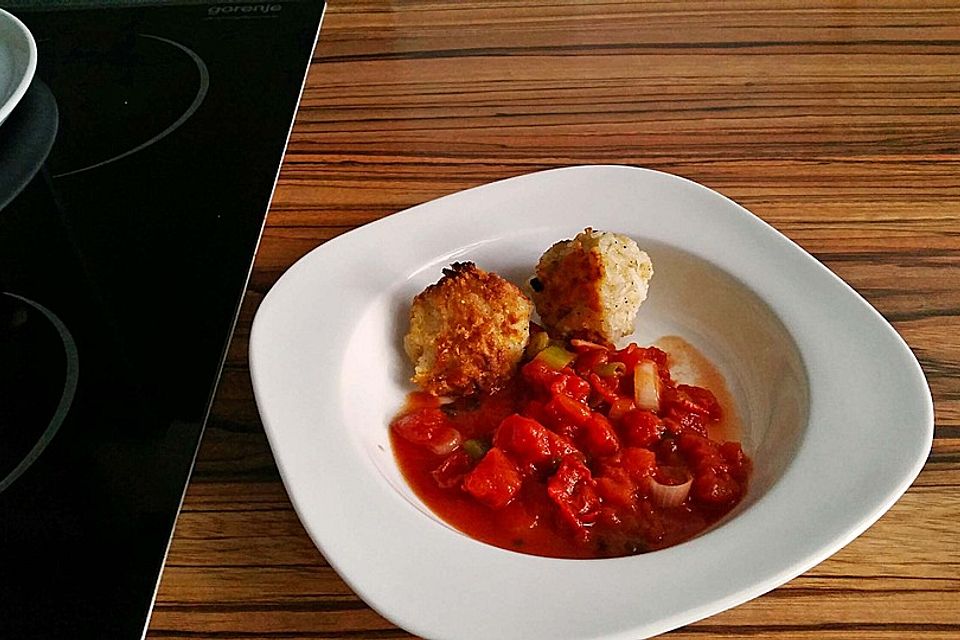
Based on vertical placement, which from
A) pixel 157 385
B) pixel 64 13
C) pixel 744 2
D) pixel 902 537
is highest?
pixel 744 2

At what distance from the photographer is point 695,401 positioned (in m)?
0.90

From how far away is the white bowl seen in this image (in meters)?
0.65

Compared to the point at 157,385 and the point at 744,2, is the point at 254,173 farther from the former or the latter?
the point at 744,2

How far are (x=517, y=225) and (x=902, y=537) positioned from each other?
0.48 m

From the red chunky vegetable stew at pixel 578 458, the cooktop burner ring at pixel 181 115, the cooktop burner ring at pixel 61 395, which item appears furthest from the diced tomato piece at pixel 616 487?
the cooktop burner ring at pixel 181 115

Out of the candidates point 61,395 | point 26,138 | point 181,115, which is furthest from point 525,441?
point 26,138

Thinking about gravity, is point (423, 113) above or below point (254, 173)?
above

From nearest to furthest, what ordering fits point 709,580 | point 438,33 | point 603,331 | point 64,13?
point 709,580, point 603,331, point 438,33, point 64,13

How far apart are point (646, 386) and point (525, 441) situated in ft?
0.47

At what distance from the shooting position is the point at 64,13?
5.09 feet

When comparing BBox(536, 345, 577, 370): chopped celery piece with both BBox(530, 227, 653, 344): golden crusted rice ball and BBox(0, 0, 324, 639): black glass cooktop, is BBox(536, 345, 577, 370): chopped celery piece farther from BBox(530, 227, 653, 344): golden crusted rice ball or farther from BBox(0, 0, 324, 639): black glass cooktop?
BBox(0, 0, 324, 639): black glass cooktop

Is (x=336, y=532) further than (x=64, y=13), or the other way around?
(x=64, y=13)

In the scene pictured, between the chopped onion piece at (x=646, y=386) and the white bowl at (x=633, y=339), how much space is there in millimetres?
96

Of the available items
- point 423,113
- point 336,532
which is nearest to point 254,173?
point 423,113
